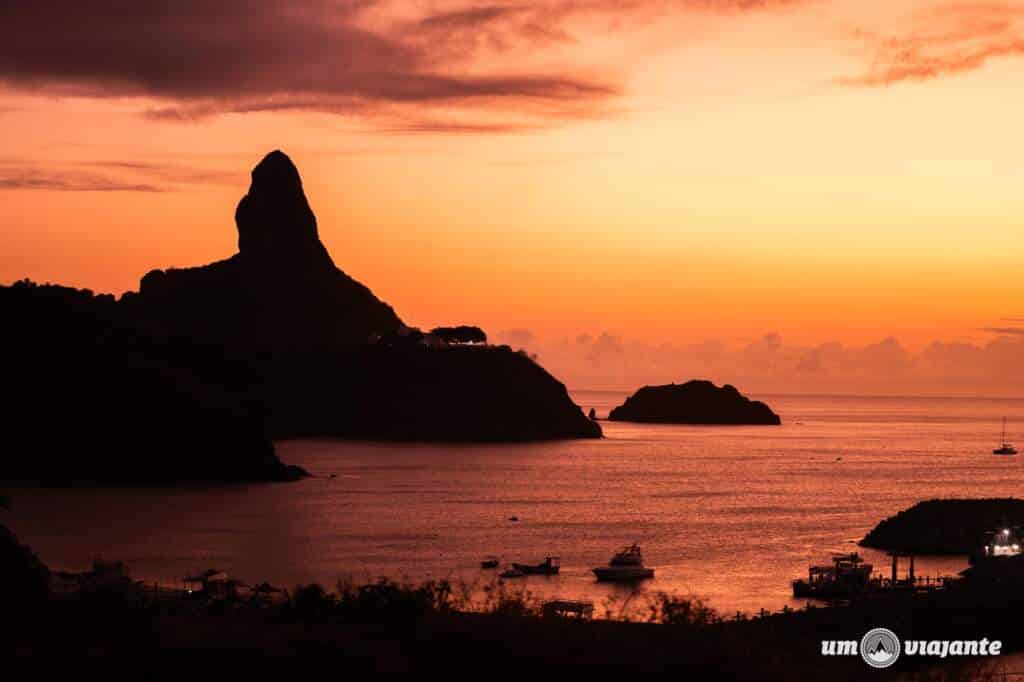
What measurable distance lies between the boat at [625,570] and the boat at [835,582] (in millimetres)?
10848

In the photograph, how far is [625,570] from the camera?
266ft

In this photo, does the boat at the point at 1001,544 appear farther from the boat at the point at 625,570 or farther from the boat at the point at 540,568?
the boat at the point at 540,568

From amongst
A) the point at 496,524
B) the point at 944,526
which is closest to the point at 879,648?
the point at 944,526

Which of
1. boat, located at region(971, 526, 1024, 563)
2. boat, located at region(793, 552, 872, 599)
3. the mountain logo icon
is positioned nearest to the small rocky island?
boat, located at region(971, 526, 1024, 563)

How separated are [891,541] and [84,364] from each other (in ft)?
409

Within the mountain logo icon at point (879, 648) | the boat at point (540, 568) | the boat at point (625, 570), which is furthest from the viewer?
the boat at point (540, 568)

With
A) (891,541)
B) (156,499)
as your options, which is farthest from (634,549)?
(156,499)

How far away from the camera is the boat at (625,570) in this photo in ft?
264

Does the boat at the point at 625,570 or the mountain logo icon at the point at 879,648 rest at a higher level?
the mountain logo icon at the point at 879,648

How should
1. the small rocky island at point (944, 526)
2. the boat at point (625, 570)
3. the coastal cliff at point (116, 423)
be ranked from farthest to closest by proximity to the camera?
the coastal cliff at point (116, 423), the small rocky island at point (944, 526), the boat at point (625, 570)

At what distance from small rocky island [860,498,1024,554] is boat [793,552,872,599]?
686 inches

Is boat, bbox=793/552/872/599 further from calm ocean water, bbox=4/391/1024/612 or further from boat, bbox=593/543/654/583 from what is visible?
boat, bbox=593/543/654/583

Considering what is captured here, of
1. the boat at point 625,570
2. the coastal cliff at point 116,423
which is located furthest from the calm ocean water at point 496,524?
the coastal cliff at point 116,423

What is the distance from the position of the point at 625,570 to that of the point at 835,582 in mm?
15011
